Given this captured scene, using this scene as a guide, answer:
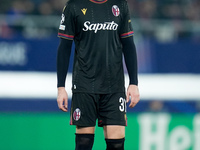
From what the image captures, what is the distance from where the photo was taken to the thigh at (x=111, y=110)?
12.7 feet

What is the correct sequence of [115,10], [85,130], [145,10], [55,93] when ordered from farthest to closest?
[145,10] → [55,93] → [115,10] → [85,130]

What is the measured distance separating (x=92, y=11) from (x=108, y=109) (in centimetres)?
83

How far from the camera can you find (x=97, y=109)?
394 centimetres

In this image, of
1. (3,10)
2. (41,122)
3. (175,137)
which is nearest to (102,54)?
(41,122)

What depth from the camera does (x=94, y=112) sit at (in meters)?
3.91

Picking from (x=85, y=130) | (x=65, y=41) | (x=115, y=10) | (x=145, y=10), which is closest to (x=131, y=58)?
(x=115, y=10)

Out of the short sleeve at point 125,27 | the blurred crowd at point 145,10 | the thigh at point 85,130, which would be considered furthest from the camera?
the blurred crowd at point 145,10

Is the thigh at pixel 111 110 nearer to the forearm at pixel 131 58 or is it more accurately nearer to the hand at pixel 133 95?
the hand at pixel 133 95

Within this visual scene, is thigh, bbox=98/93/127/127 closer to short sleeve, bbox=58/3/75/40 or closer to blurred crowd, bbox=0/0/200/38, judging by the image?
short sleeve, bbox=58/3/75/40

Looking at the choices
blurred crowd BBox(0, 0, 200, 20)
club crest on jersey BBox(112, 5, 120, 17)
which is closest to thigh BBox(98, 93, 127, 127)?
club crest on jersey BBox(112, 5, 120, 17)

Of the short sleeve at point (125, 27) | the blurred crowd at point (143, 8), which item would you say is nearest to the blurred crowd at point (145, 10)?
→ the blurred crowd at point (143, 8)

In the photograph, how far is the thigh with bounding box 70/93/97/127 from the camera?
12.7ft

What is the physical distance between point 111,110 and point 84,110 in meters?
0.22

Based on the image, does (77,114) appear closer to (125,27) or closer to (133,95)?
(133,95)
